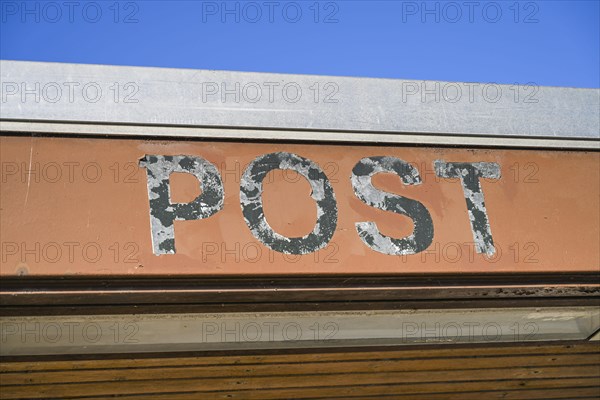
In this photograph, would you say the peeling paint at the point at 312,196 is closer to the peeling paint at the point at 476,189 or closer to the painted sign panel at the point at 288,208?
the painted sign panel at the point at 288,208

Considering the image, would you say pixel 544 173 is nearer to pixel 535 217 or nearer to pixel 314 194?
pixel 535 217

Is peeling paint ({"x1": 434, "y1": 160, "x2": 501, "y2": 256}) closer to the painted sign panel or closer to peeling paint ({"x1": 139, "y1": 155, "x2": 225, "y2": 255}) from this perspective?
the painted sign panel

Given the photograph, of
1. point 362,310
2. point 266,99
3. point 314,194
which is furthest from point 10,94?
point 362,310

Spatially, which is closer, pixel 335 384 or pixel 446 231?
pixel 446 231

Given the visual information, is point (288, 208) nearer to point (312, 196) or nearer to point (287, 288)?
point (312, 196)

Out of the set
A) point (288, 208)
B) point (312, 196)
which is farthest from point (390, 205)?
point (288, 208)

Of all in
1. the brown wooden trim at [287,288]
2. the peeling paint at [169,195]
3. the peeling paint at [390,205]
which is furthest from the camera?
the peeling paint at [390,205]

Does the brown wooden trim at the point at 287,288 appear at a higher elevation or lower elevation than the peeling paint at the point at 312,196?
lower

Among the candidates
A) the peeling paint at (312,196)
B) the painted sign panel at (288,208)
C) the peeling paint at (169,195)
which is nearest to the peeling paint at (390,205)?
the painted sign panel at (288,208)

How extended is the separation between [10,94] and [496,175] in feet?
7.02

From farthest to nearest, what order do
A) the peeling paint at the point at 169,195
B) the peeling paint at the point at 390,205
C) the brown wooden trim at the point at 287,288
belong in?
1. the peeling paint at the point at 390,205
2. the peeling paint at the point at 169,195
3. the brown wooden trim at the point at 287,288

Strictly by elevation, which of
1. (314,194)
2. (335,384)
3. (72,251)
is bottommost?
(335,384)

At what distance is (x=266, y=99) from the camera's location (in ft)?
11.4

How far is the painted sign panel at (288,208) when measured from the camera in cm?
310
